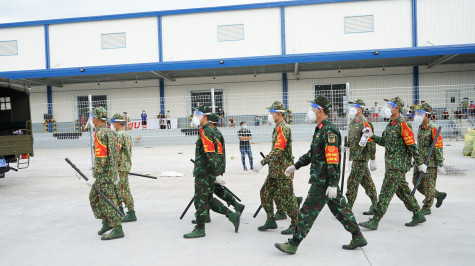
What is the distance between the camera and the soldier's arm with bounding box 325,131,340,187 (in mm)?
3651

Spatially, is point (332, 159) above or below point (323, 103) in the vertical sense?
below

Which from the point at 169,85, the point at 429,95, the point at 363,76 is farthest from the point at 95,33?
the point at 429,95

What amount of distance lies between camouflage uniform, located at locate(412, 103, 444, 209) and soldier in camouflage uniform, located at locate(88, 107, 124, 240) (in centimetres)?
442

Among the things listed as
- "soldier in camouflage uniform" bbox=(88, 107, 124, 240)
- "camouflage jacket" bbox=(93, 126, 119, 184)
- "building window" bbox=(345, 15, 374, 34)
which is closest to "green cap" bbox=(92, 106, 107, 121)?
"soldier in camouflage uniform" bbox=(88, 107, 124, 240)

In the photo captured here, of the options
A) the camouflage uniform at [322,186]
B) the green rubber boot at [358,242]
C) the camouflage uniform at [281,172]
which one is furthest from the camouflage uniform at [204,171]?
the green rubber boot at [358,242]

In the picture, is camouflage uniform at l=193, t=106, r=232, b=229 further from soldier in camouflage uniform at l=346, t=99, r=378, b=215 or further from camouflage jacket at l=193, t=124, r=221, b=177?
soldier in camouflage uniform at l=346, t=99, r=378, b=215

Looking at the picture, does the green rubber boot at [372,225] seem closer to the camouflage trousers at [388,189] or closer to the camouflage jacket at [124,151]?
the camouflage trousers at [388,189]

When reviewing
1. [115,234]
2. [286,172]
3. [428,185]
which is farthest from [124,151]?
[428,185]

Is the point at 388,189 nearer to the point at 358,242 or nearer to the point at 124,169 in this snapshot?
the point at 358,242

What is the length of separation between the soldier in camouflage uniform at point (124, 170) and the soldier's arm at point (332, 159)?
10.6 feet

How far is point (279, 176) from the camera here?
4.62 meters

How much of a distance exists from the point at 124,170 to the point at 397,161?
13.3ft

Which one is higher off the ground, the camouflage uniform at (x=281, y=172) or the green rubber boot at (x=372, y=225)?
the camouflage uniform at (x=281, y=172)

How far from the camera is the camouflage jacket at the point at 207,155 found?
4.40 metres
